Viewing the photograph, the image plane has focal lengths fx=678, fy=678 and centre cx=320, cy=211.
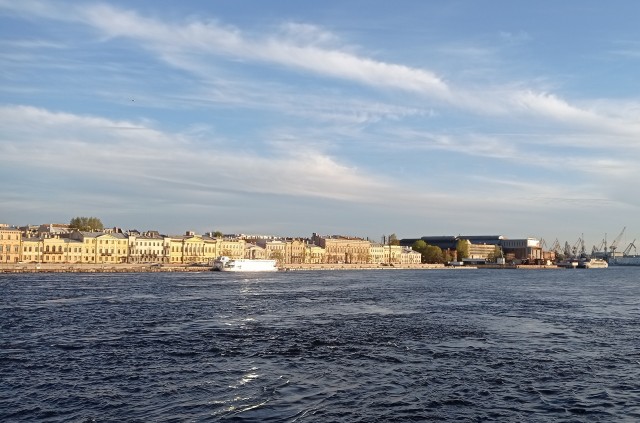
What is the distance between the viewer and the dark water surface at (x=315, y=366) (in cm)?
1658

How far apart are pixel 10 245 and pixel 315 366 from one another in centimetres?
10611

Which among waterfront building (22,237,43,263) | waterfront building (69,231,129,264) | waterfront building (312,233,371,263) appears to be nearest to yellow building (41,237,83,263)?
waterfront building (22,237,43,263)

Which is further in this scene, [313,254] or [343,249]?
[343,249]

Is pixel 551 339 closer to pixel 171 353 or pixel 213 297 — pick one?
pixel 171 353

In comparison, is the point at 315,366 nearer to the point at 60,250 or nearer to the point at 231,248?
the point at 60,250

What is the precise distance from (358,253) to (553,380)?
17676 centimetres

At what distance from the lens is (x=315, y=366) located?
2177 cm

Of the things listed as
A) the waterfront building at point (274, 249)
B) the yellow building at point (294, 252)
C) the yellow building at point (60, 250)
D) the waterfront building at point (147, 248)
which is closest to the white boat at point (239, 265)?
the waterfront building at point (147, 248)

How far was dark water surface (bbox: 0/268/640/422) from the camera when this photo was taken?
16.6 m

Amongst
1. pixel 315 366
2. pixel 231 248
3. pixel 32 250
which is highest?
pixel 231 248

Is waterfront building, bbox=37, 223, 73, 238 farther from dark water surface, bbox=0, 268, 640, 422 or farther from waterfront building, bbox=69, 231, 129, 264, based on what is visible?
dark water surface, bbox=0, 268, 640, 422

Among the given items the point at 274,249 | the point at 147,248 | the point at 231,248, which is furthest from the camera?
the point at 274,249

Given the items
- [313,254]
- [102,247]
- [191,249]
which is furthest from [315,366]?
[313,254]

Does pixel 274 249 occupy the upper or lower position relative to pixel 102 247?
lower
